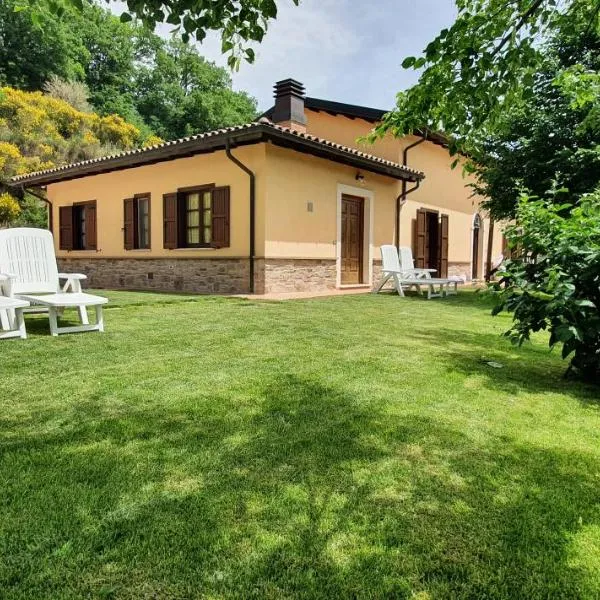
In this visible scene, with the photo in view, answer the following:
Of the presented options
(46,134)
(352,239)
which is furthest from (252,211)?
(46,134)

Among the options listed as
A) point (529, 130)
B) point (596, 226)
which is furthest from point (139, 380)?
point (529, 130)

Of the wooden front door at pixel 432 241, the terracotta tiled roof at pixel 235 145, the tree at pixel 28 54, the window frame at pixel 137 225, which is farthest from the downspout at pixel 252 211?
the tree at pixel 28 54

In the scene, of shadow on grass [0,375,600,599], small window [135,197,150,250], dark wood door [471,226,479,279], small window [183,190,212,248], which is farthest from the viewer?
dark wood door [471,226,479,279]

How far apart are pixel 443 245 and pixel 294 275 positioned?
656 centimetres

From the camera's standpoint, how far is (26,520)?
1502 millimetres

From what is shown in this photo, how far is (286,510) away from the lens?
1600 mm

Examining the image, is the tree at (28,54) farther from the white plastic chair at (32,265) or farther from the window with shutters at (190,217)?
the white plastic chair at (32,265)

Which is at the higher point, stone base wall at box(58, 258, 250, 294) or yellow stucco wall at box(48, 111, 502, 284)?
yellow stucco wall at box(48, 111, 502, 284)

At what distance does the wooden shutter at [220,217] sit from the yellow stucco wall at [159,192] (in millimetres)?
111

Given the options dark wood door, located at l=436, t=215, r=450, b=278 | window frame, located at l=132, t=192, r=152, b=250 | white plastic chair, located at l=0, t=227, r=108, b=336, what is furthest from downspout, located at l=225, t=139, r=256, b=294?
dark wood door, located at l=436, t=215, r=450, b=278

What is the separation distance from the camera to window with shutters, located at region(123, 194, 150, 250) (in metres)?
11.4

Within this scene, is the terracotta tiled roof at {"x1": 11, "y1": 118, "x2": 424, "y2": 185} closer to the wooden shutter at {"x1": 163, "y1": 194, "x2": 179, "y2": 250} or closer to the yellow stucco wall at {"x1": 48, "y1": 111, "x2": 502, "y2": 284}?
the yellow stucco wall at {"x1": 48, "y1": 111, "x2": 502, "y2": 284}

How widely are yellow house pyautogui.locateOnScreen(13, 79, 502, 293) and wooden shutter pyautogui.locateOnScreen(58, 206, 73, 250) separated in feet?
0.10

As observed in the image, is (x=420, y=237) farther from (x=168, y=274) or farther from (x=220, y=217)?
(x=168, y=274)
